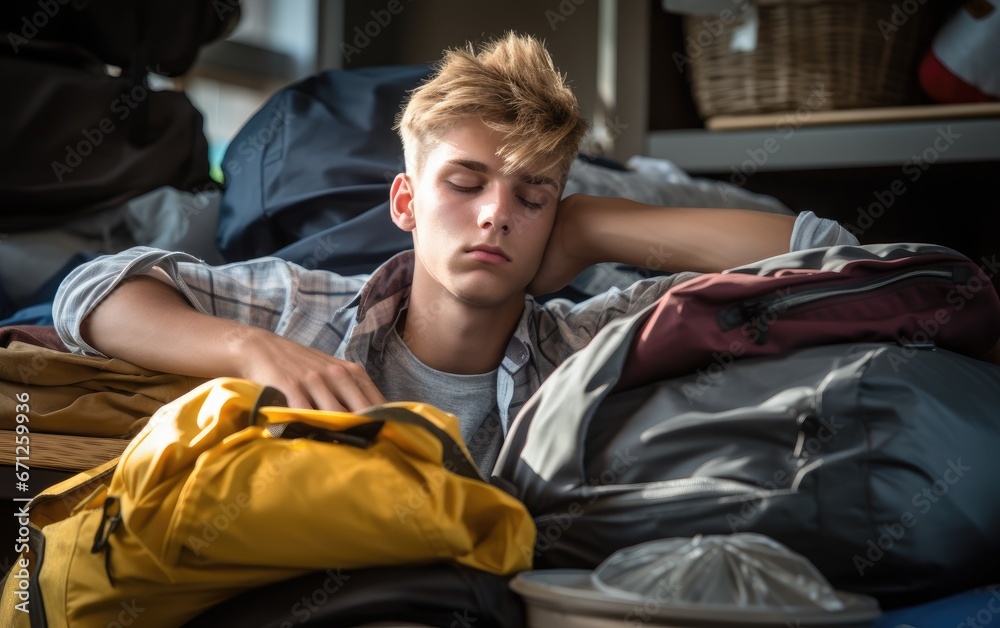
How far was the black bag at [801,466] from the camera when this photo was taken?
27.8 inches

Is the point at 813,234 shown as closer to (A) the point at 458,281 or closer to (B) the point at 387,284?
(A) the point at 458,281

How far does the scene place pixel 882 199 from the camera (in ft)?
6.23

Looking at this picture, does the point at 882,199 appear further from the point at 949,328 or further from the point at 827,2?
the point at 949,328

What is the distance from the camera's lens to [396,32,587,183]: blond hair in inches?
43.1

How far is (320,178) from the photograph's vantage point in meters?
1.47

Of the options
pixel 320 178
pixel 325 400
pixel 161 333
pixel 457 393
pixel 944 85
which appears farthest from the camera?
pixel 944 85

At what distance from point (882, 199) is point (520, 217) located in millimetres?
1073

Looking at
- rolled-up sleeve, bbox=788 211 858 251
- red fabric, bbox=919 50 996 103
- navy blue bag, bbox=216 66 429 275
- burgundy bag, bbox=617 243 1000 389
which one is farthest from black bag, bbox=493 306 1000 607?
red fabric, bbox=919 50 996 103

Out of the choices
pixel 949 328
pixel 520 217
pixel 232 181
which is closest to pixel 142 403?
pixel 520 217

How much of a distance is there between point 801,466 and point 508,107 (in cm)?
57

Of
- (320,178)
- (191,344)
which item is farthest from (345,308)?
(320,178)

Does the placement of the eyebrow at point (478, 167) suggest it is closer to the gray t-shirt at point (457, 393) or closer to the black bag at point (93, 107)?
the gray t-shirt at point (457, 393)

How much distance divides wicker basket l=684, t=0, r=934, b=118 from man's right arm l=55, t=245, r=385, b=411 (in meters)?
1.08

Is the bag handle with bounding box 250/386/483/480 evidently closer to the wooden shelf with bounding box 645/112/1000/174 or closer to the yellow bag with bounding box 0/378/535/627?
the yellow bag with bounding box 0/378/535/627
